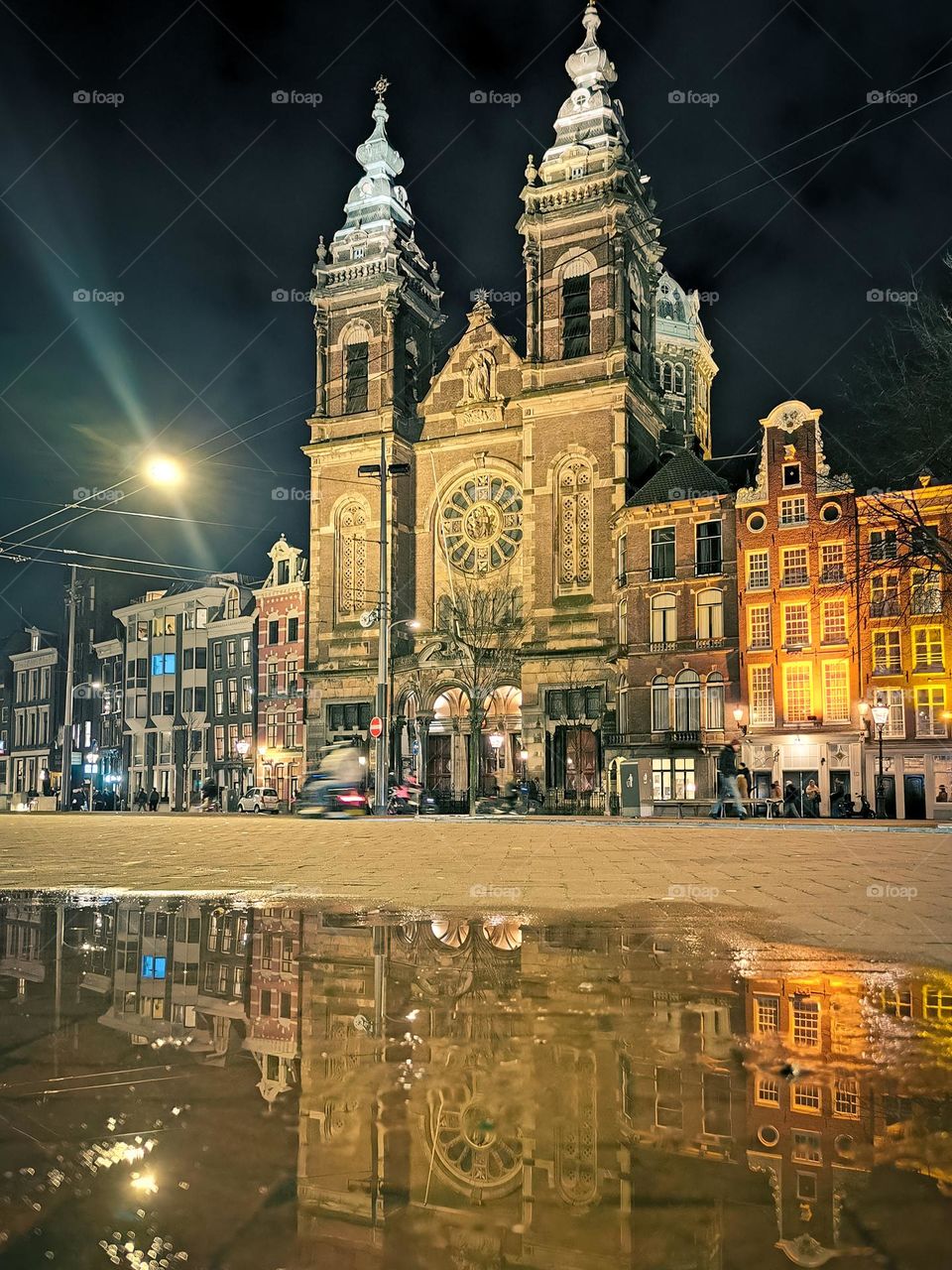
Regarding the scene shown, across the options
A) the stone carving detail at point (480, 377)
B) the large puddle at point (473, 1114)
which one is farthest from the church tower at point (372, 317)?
the large puddle at point (473, 1114)

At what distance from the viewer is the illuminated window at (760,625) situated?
1641 inches

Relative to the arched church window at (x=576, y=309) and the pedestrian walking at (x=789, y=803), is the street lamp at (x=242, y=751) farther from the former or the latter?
the pedestrian walking at (x=789, y=803)

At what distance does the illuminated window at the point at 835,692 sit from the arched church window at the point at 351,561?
22737 millimetres

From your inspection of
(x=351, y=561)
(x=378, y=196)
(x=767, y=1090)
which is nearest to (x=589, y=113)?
(x=378, y=196)

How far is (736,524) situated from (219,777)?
111ft

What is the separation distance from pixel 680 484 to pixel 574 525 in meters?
5.60

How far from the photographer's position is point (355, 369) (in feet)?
181

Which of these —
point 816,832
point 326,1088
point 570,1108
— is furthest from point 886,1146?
point 816,832

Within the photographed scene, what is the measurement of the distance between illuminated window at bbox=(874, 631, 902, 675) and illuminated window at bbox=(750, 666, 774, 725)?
3.88 m

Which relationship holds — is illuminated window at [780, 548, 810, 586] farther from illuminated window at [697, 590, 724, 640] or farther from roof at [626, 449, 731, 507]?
roof at [626, 449, 731, 507]

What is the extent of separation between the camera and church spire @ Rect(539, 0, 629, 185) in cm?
5006

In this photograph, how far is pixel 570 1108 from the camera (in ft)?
9.60

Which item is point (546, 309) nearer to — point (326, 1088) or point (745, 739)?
point (745, 739)

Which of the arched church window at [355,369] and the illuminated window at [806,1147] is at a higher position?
the arched church window at [355,369]
